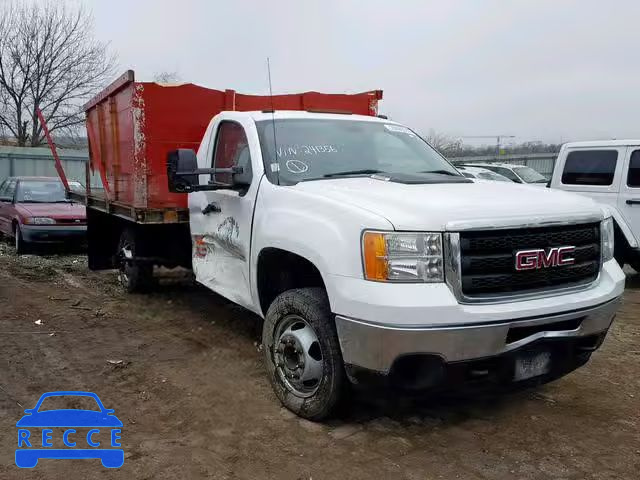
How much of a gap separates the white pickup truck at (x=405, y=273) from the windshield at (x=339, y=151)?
0.07 feet

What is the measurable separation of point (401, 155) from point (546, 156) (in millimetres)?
17099

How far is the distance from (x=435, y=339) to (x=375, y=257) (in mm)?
528

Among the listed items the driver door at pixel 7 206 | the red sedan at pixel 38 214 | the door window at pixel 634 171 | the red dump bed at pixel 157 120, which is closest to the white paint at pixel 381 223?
the red dump bed at pixel 157 120

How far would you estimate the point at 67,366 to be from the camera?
4801mm

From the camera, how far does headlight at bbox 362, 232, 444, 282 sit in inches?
124

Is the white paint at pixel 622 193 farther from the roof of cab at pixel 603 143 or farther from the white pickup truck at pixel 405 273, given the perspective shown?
the white pickup truck at pixel 405 273

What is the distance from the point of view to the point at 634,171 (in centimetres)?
782

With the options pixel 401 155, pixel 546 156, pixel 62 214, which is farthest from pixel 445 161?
pixel 546 156

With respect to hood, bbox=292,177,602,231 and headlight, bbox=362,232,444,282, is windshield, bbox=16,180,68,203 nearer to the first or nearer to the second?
hood, bbox=292,177,602,231

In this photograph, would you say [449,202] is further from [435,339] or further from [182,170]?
[182,170]

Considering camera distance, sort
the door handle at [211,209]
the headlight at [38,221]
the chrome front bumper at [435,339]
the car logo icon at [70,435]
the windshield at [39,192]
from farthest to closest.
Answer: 1. the windshield at [39,192]
2. the headlight at [38,221]
3. the door handle at [211,209]
4. the car logo icon at [70,435]
5. the chrome front bumper at [435,339]

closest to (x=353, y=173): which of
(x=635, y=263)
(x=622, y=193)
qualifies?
(x=622, y=193)

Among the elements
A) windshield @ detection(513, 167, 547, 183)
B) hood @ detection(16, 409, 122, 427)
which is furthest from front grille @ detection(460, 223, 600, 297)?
windshield @ detection(513, 167, 547, 183)

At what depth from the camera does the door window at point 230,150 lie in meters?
4.72
